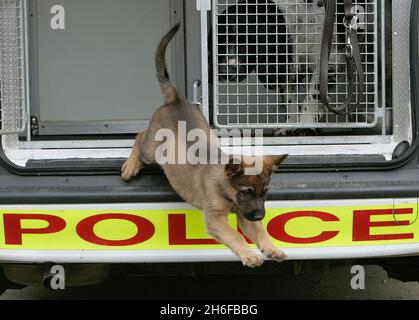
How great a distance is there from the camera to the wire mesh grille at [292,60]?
3.34 meters

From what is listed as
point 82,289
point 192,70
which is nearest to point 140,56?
point 192,70

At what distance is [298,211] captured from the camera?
298 centimetres

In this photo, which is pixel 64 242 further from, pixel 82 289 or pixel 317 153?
pixel 82 289

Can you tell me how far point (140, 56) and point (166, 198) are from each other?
7.15ft

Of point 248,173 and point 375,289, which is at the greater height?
point 248,173

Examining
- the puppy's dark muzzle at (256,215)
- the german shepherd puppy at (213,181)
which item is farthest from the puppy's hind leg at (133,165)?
the puppy's dark muzzle at (256,215)

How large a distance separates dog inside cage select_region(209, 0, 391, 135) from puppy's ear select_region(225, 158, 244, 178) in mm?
573

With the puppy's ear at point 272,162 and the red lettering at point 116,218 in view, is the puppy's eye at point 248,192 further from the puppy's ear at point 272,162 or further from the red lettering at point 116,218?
the red lettering at point 116,218

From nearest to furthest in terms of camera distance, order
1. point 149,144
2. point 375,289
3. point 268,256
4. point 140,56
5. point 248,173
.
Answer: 1. point 248,173
2. point 268,256
3. point 149,144
4. point 375,289
5. point 140,56

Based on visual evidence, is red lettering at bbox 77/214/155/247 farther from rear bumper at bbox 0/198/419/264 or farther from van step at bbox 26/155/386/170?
van step at bbox 26/155/386/170

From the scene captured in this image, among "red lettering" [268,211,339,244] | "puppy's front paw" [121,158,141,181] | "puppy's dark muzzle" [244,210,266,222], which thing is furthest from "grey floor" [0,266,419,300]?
"puppy's dark muzzle" [244,210,266,222]

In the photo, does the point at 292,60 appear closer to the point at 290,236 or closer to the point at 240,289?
the point at 290,236

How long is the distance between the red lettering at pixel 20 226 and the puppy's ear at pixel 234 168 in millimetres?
765

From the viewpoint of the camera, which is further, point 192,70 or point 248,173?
point 192,70
